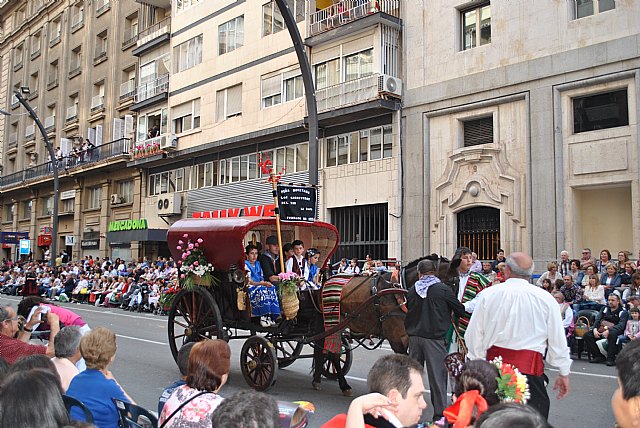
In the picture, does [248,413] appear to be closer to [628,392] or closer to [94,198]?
[628,392]

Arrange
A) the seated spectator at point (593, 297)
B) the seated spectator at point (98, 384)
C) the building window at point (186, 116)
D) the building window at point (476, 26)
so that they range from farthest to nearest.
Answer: the building window at point (186, 116), the building window at point (476, 26), the seated spectator at point (593, 297), the seated spectator at point (98, 384)

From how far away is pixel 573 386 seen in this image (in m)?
9.62

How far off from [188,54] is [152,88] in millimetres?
3910

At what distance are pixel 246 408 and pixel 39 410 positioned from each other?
1033 millimetres

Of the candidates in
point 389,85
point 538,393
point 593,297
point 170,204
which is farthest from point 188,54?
point 538,393

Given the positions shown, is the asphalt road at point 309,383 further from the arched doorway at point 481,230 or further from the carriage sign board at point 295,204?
the arched doorway at point 481,230

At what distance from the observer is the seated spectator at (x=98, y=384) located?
441 centimetres

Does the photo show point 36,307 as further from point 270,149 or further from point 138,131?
point 138,131

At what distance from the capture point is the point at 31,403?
294 cm

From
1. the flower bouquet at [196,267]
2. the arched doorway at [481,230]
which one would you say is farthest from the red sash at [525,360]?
the arched doorway at [481,230]

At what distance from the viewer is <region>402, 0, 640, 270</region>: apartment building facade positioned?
16703 millimetres

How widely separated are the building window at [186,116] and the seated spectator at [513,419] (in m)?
29.4

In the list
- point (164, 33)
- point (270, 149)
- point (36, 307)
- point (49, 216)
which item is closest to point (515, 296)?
point (36, 307)

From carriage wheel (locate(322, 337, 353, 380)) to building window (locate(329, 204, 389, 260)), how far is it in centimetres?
1192
